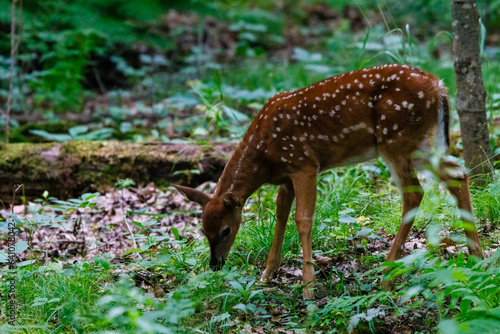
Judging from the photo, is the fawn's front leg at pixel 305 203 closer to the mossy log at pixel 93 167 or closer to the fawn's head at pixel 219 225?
the fawn's head at pixel 219 225

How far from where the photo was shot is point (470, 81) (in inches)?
167

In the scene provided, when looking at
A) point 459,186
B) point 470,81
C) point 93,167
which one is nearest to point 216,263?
point 459,186

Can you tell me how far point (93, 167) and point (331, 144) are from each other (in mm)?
3329

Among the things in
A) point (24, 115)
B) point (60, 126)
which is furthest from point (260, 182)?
point (24, 115)

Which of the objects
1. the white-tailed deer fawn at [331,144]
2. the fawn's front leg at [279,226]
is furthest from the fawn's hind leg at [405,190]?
the fawn's front leg at [279,226]

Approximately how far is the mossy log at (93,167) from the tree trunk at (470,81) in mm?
2579

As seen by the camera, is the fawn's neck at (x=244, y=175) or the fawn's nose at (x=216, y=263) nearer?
the fawn's nose at (x=216, y=263)

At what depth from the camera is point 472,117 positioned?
4285 millimetres

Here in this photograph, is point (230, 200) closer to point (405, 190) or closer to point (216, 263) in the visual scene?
point (216, 263)

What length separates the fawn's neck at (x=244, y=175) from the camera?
3830 mm

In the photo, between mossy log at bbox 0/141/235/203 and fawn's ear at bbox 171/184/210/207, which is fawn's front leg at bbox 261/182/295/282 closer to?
fawn's ear at bbox 171/184/210/207

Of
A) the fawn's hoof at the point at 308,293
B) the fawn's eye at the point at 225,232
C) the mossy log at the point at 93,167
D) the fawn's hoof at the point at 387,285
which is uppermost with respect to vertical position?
the fawn's hoof at the point at 387,285

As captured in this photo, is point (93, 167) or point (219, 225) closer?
point (219, 225)

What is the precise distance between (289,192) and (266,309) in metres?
0.99
